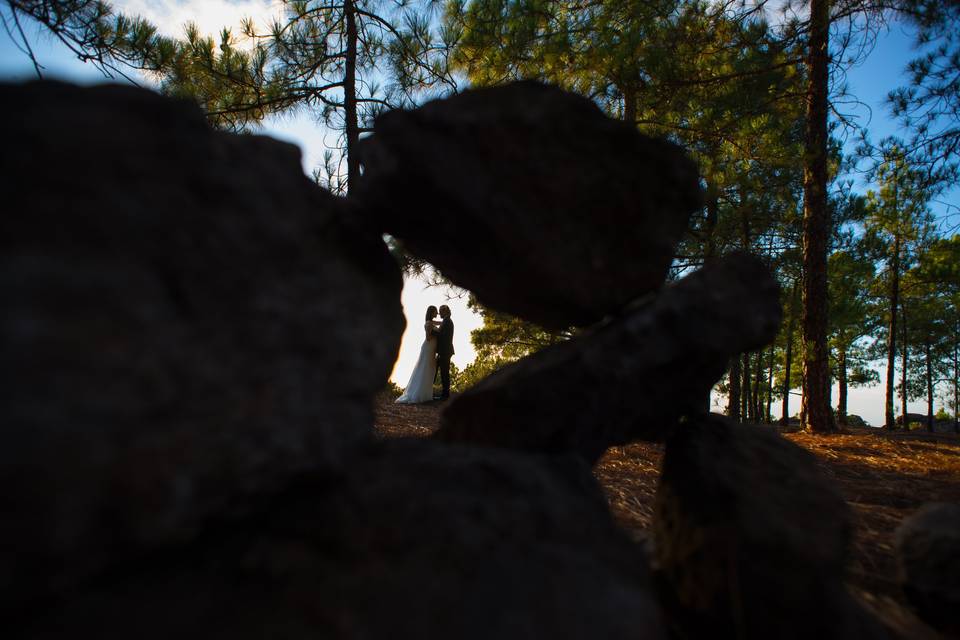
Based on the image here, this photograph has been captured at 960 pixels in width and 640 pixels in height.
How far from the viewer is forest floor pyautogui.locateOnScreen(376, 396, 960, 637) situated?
2057mm

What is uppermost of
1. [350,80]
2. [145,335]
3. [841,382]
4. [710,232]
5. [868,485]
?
[350,80]

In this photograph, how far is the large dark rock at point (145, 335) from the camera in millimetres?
791

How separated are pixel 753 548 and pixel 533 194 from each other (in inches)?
47.5

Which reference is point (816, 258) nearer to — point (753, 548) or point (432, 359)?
point (753, 548)

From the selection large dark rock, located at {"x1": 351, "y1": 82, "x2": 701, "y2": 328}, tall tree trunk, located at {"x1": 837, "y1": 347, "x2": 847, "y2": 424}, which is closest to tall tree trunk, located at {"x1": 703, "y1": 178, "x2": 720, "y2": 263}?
large dark rock, located at {"x1": 351, "y1": 82, "x2": 701, "y2": 328}

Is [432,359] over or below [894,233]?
below

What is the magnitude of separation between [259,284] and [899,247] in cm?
1671

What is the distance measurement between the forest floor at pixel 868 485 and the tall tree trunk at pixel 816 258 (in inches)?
18.7

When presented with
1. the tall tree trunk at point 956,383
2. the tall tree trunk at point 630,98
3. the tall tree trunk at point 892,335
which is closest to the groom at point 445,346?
the tall tree trunk at point 630,98

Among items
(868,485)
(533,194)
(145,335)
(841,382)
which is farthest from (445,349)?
(841,382)

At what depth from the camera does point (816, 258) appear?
6.68 metres

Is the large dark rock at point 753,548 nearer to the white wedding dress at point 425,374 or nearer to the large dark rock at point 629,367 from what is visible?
the large dark rock at point 629,367

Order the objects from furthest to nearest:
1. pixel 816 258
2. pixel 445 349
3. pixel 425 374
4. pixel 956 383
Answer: pixel 956 383 < pixel 425 374 < pixel 445 349 < pixel 816 258

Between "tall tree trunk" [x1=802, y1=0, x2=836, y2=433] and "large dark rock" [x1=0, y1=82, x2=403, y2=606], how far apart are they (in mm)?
6878
